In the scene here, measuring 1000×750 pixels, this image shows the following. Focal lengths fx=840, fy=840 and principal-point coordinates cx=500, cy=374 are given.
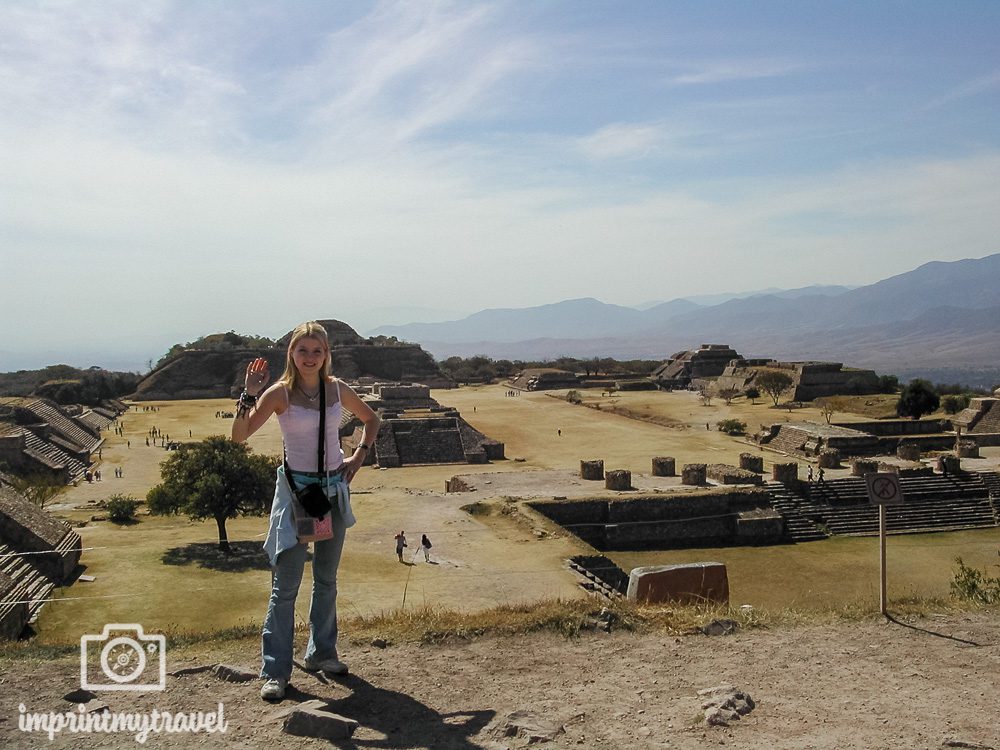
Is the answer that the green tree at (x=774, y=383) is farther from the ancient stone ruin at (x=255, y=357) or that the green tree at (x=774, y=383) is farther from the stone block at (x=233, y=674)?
the stone block at (x=233, y=674)

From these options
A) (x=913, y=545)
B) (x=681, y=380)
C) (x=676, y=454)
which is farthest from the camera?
(x=681, y=380)

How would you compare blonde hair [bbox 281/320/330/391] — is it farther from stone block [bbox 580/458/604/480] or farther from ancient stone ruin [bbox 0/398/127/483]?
ancient stone ruin [bbox 0/398/127/483]

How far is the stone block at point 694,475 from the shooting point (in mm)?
24609

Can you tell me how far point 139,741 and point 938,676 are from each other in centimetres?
509

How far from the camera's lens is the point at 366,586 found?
1415cm

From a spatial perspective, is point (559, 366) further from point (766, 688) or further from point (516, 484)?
point (766, 688)

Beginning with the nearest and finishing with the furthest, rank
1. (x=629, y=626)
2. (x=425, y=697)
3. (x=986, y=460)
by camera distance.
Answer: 1. (x=425, y=697)
2. (x=629, y=626)
3. (x=986, y=460)

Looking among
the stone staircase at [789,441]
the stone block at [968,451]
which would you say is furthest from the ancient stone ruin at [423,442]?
the stone block at [968,451]

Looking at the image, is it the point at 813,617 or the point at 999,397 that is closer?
the point at 813,617

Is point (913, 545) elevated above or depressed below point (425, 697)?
below

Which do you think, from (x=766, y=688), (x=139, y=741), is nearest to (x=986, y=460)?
(x=766, y=688)

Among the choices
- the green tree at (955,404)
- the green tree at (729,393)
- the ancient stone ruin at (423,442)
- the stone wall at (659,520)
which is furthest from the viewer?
the green tree at (729,393)

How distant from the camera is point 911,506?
77.7ft

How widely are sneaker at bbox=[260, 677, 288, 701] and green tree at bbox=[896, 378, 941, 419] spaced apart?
43648 millimetres
